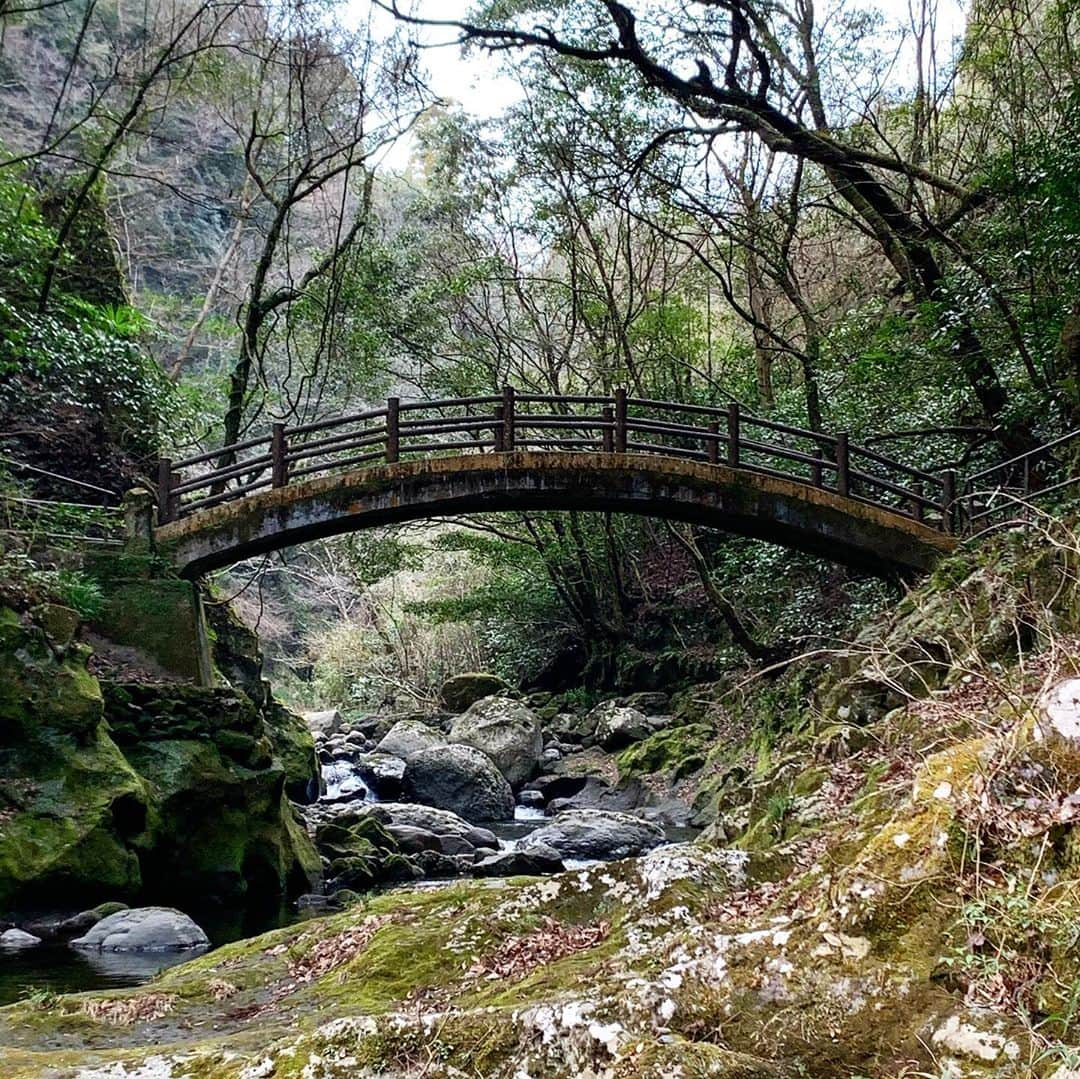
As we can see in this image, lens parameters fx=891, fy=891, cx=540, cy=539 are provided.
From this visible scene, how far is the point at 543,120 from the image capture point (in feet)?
53.6

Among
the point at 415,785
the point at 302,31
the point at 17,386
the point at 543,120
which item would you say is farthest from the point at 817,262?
the point at 17,386

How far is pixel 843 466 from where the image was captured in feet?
37.2

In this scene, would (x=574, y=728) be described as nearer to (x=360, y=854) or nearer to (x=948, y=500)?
(x=360, y=854)

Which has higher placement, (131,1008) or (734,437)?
(734,437)

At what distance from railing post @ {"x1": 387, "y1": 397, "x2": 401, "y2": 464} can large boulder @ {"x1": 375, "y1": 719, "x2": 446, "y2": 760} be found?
7.33 m

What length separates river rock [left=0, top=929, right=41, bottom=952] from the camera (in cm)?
673

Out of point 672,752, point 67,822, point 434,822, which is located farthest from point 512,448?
point 672,752

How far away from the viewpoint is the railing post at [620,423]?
454 inches

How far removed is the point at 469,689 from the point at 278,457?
1286 centimetres

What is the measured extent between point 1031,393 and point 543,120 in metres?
10.3

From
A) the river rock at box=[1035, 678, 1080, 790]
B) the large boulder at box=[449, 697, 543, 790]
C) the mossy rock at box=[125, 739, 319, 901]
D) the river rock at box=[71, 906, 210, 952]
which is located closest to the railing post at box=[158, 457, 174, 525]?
the mossy rock at box=[125, 739, 319, 901]

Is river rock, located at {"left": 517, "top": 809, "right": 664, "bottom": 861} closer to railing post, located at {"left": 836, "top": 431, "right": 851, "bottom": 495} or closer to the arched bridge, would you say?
the arched bridge

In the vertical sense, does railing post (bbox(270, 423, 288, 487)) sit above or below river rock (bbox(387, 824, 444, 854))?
above

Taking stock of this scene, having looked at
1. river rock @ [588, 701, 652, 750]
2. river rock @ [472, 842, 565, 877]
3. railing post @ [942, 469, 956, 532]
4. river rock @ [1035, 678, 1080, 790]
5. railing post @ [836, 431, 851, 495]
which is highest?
railing post @ [836, 431, 851, 495]
